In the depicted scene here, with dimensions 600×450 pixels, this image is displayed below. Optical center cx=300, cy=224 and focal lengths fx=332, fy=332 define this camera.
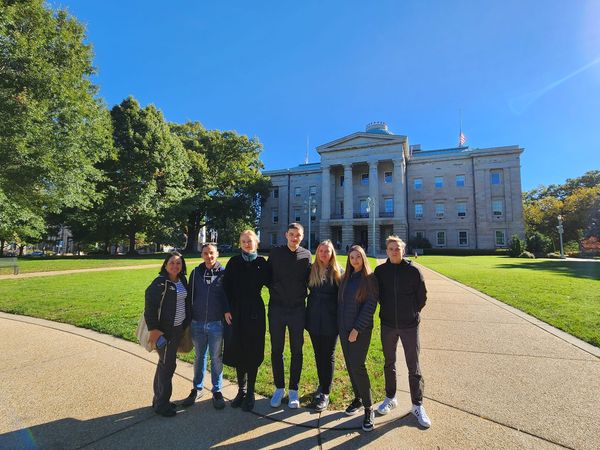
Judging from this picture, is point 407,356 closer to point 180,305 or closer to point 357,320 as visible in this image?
point 357,320

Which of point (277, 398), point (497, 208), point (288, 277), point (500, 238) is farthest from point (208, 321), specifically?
point (497, 208)

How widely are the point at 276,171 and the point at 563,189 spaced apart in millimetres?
53281

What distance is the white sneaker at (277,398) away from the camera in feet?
12.7

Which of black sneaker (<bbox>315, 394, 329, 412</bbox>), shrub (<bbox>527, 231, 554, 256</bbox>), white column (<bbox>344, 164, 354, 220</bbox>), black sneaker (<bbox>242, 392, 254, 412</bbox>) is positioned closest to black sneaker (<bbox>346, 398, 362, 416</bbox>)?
black sneaker (<bbox>315, 394, 329, 412</bbox>)

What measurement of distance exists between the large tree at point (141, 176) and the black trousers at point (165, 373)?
28.8 m

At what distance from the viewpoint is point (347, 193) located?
4884 centimetres

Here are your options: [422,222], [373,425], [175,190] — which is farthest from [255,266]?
[422,222]

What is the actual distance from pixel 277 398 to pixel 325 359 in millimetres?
723

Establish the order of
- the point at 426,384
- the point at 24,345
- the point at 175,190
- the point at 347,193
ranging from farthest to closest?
the point at 347,193 < the point at 175,190 < the point at 24,345 < the point at 426,384

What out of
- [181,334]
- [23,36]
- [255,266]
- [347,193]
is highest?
[23,36]

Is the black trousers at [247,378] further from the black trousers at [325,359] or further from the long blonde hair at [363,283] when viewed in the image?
the long blonde hair at [363,283]

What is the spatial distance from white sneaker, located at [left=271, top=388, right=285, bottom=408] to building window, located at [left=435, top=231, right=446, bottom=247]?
48.7m

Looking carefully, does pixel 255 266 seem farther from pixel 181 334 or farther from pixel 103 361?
pixel 103 361

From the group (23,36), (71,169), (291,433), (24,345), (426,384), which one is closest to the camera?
(291,433)
